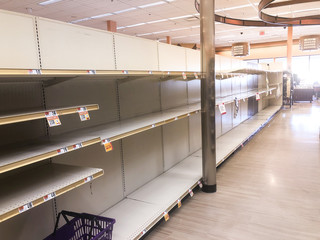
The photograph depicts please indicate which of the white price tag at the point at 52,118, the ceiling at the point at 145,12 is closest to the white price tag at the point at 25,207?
the white price tag at the point at 52,118

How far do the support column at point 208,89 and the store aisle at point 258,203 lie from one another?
12.8 inches

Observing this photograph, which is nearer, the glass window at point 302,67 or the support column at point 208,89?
the support column at point 208,89

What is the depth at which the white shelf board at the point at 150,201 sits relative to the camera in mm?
2383

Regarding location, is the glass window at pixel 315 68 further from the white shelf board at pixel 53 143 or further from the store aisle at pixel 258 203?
the white shelf board at pixel 53 143

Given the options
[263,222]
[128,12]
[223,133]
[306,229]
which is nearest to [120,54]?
[263,222]

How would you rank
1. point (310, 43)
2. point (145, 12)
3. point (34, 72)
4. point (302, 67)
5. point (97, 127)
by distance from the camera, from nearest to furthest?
point (34, 72) < point (97, 127) < point (145, 12) < point (310, 43) < point (302, 67)

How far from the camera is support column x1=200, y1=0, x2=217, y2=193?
3137 mm

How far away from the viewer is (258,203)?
10.5 ft

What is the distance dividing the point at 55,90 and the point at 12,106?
38 centimetres

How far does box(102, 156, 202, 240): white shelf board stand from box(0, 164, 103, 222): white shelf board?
724 millimetres

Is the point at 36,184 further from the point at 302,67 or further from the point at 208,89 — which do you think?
the point at 302,67

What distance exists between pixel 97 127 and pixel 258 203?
2.06 meters

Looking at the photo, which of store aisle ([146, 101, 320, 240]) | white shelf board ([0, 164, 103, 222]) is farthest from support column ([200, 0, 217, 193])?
white shelf board ([0, 164, 103, 222])

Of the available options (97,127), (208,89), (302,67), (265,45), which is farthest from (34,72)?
(302,67)
